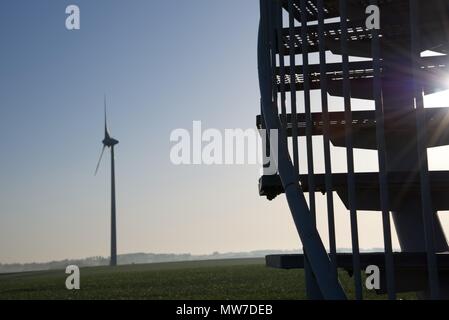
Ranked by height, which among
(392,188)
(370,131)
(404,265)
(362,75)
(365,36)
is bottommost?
(404,265)

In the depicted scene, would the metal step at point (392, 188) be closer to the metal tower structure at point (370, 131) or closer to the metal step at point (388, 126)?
the metal tower structure at point (370, 131)

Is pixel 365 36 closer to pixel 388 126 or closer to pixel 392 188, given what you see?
pixel 388 126

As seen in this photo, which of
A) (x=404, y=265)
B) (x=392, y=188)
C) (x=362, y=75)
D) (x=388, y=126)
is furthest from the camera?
(x=362, y=75)

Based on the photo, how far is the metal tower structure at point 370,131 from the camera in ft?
8.54

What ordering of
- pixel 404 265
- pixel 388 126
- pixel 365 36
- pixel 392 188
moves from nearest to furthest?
1. pixel 404 265
2. pixel 392 188
3. pixel 388 126
4. pixel 365 36

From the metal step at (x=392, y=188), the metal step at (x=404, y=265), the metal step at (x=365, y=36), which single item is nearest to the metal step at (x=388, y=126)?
the metal step at (x=392, y=188)

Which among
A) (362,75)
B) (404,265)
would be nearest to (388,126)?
(362,75)

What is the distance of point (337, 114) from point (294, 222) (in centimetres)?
67

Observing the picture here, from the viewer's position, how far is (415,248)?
10.5ft

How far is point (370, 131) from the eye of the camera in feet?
11.1

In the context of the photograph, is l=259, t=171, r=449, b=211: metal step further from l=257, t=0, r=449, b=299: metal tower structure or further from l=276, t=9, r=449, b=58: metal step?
l=276, t=9, r=449, b=58: metal step

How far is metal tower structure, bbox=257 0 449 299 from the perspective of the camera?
2602 millimetres

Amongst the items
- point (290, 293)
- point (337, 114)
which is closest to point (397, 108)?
point (337, 114)
